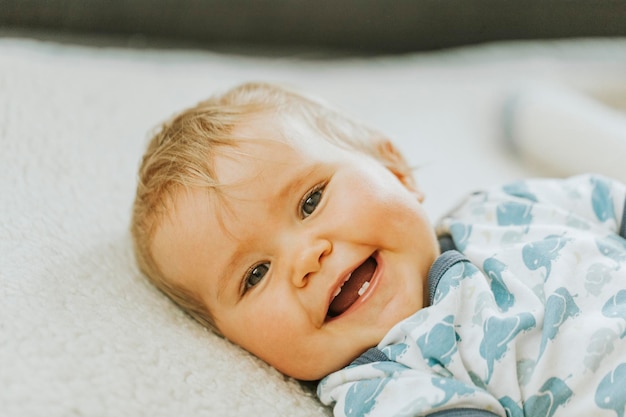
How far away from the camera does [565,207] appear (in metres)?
0.87

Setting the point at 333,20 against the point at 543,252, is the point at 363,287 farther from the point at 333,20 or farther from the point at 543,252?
the point at 333,20

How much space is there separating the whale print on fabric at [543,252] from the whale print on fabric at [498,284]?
0.03 m

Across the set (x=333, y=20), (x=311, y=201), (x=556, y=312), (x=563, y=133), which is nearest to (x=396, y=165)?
(x=311, y=201)

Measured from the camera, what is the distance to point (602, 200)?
0.87 meters

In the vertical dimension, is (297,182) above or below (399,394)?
above

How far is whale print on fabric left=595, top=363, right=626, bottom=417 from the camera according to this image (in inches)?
23.9

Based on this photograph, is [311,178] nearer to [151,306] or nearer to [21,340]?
[151,306]

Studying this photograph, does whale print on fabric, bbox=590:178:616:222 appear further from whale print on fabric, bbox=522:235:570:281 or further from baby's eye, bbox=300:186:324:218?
baby's eye, bbox=300:186:324:218

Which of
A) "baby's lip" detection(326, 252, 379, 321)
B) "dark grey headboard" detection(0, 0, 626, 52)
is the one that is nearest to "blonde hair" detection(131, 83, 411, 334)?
"baby's lip" detection(326, 252, 379, 321)

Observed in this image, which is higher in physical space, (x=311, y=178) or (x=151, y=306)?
(x=311, y=178)

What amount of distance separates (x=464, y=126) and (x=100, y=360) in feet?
3.35

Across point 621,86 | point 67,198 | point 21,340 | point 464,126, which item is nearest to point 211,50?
point 464,126

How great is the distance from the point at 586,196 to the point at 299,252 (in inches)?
15.8

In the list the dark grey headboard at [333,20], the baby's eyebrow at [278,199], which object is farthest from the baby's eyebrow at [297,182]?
the dark grey headboard at [333,20]
